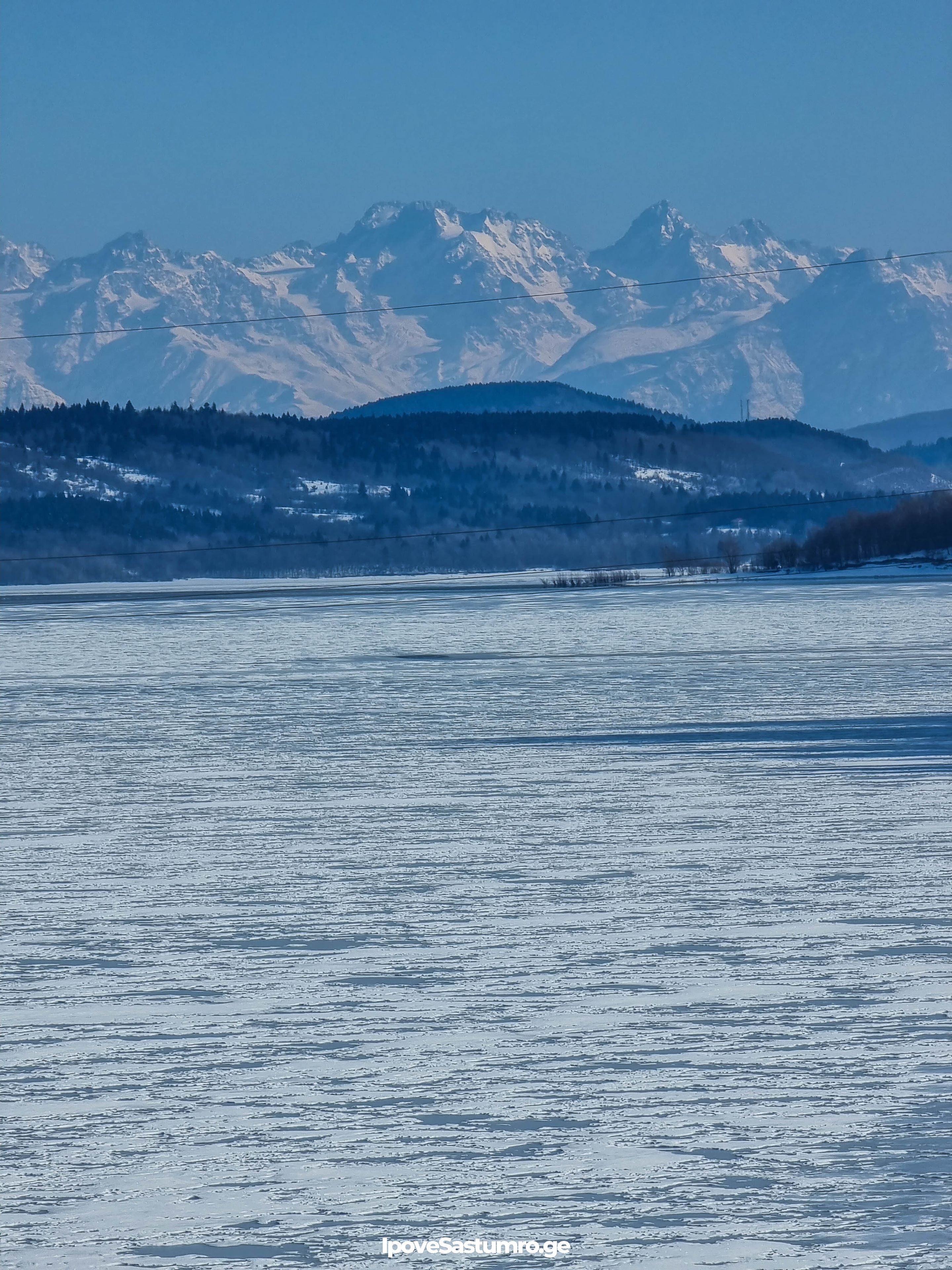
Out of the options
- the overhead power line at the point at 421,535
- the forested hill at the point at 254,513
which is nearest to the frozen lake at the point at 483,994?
the forested hill at the point at 254,513

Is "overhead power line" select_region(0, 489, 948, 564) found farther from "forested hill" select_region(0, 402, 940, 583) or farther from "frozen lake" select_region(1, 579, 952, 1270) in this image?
"frozen lake" select_region(1, 579, 952, 1270)

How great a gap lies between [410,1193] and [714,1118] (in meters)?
1.19

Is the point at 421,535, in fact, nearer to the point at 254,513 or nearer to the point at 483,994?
the point at 254,513

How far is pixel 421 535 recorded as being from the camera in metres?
178

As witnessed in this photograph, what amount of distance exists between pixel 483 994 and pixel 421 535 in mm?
170901

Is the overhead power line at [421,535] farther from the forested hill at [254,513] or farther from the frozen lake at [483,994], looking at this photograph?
the frozen lake at [483,994]

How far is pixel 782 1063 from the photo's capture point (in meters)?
6.38

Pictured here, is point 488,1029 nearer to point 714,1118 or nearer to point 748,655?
point 714,1118

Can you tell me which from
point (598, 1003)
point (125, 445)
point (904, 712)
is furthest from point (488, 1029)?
point (125, 445)

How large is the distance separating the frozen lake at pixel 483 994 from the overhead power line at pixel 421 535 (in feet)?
429

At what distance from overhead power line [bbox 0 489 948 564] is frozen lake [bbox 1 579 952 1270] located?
130700 millimetres

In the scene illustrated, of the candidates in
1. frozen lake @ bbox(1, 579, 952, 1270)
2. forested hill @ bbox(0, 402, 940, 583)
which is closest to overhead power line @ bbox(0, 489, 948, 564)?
forested hill @ bbox(0, 402, 940, 583)

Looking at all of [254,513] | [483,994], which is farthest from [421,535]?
[483,994]

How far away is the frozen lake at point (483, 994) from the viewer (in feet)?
16.6
